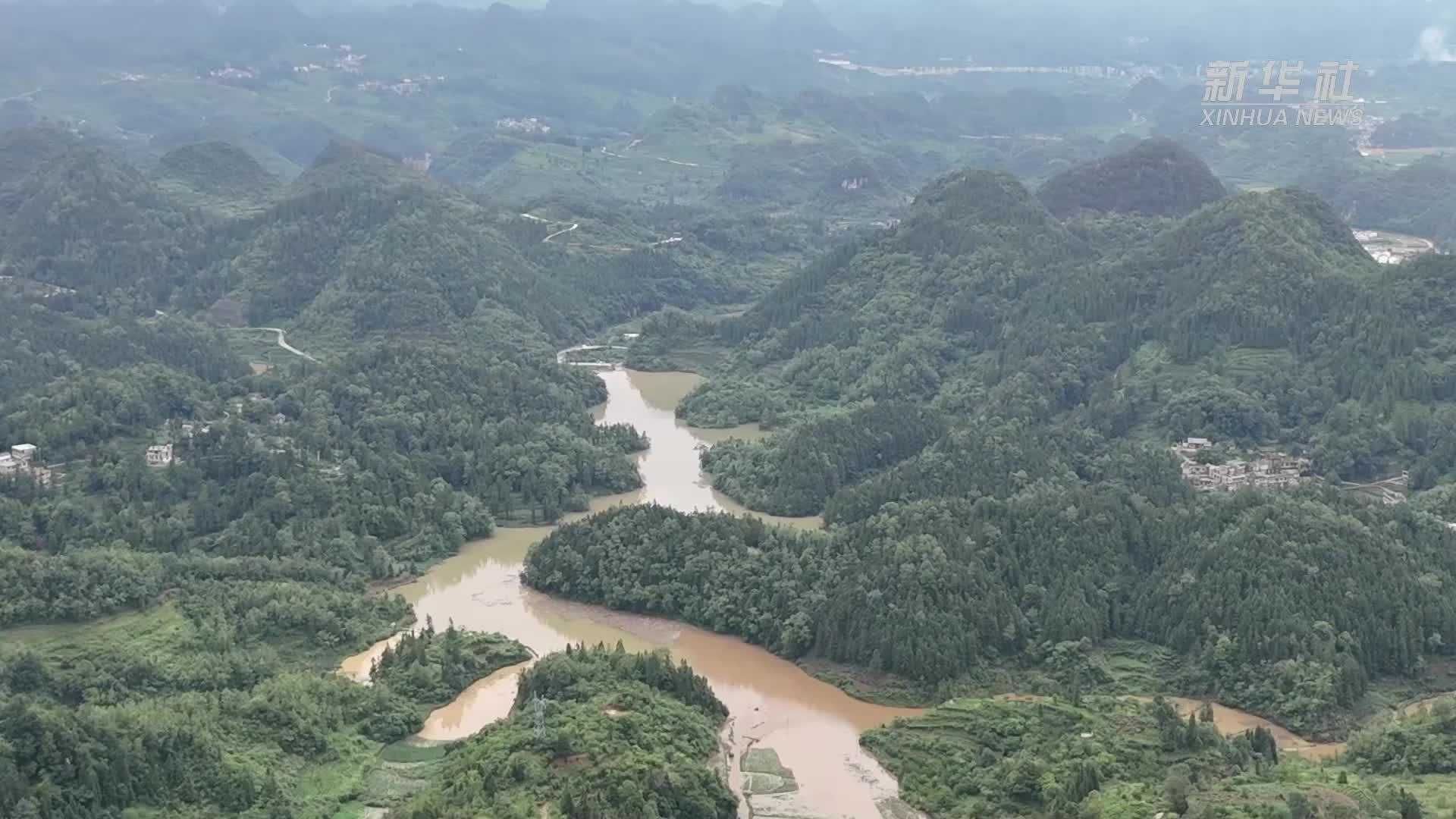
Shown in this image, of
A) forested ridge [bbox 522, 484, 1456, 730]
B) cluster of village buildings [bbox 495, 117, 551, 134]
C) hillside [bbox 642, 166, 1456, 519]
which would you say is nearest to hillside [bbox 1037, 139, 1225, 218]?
hillside [bbox 642, 166, 1456, 519]

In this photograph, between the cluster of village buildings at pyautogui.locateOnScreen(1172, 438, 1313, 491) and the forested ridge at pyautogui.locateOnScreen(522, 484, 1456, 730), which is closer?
the forested ridge at pyautogui.locateOnScreen(522, 484, 1456, 730)

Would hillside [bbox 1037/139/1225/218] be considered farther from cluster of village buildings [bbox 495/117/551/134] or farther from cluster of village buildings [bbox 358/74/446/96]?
cluster of village buildings [bbox 358/74/446/96]

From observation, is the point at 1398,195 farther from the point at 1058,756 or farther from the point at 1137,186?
the point at 1058,756

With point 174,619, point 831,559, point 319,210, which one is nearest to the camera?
point 174,619

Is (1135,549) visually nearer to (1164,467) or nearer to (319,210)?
(1164,467)

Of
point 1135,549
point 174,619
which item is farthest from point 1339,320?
point 174,619

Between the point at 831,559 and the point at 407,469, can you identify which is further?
the point at 407,469

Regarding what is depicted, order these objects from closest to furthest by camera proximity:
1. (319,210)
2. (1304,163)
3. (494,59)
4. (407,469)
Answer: (407,469) < (319,210) < (1304,163) < (494,59)
